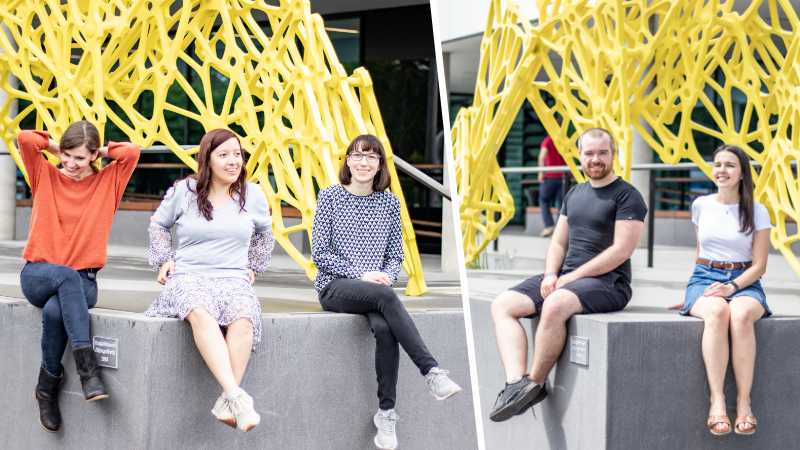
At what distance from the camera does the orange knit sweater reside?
5.34 meters

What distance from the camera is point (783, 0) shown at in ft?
25.8

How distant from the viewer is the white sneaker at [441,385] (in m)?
5.16

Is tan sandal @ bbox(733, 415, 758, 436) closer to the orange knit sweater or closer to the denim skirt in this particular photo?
the denim skirt

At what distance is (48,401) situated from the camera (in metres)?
5.52

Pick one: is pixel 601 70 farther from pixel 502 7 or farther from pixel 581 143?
pixel 581 143

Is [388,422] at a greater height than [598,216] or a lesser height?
lesser

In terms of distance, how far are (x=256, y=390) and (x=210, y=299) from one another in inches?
25.7

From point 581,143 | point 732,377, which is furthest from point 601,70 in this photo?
point 732,377

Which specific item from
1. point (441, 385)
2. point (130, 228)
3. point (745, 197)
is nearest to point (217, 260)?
point (441, 385)

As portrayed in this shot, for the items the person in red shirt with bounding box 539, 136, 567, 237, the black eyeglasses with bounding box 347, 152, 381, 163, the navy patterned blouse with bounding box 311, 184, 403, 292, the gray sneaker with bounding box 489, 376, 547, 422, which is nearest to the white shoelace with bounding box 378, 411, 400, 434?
the gray sneaker with bounding box 489, 376, 547, 422

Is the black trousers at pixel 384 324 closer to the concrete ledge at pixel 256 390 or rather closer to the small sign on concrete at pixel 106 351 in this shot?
the concrete ledge at pixel 256 390

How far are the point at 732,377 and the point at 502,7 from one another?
4437 millimetres

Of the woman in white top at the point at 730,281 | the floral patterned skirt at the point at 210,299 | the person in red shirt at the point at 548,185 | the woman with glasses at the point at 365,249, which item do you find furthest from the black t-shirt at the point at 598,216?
the person in red shirt at the point at 548,185

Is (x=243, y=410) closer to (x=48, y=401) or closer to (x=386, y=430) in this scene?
(x=386, y=430)
